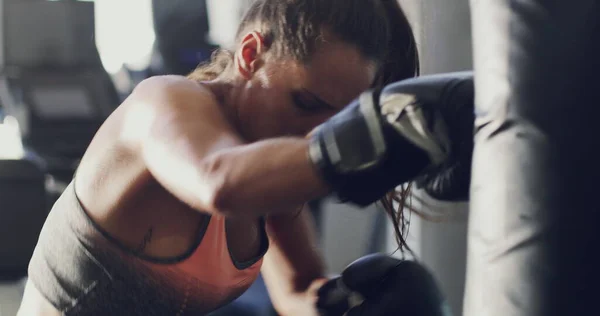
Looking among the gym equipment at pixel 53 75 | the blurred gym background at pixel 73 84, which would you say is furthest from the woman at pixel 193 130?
the gym equipment at pixel 53 75

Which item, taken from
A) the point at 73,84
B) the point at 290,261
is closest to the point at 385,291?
the point at 290,261

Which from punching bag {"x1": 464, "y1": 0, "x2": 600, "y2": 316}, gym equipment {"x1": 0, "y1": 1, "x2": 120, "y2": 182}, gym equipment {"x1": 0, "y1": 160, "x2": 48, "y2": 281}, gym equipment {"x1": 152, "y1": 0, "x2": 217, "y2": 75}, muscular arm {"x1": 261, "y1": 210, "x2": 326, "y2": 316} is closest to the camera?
punching bag {"x1": 464, "y1": 0, "x2": 600, "y2": 316}

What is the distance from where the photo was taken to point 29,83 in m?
2.33

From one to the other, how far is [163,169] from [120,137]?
16cm

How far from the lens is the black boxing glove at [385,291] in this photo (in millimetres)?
935

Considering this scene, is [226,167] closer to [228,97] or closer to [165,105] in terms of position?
→ [165,105]

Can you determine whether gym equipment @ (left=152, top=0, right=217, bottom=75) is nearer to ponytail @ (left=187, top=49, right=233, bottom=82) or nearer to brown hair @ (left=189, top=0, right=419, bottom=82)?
ponytail @ (left=187, top=49, right=233, bottom=82)

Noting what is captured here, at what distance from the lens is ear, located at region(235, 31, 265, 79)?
33.7 inches

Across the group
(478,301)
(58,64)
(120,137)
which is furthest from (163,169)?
(58,64)

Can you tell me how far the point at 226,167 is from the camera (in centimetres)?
63

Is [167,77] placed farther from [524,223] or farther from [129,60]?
[129,60]

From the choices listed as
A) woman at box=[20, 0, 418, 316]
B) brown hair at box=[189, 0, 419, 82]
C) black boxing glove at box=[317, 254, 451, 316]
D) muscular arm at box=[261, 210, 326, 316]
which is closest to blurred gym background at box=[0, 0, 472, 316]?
muscular arm at box=[261, 210, 326, 316]

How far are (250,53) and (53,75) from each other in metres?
1.65

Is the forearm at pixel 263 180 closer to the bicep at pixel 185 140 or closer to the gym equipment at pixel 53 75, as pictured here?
the bicep at pixel 185 140
